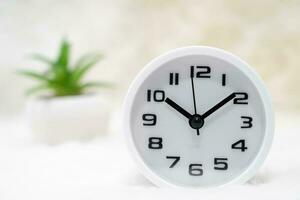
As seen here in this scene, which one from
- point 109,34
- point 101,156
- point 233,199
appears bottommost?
point 233,199

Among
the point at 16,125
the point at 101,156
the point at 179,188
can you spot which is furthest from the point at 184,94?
the point at 16,125

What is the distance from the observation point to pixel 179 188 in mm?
1027

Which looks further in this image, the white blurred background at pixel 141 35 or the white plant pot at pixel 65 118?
the white blurred background at pixel 141 35

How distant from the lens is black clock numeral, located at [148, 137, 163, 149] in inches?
42.1

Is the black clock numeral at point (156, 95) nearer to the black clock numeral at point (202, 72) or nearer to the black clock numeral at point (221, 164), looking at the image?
the black clock numeral at point (202, 72)

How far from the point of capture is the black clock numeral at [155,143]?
1.07 meters

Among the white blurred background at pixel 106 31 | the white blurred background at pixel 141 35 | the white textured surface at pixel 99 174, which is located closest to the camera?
the white textured surface at pixel 99 174

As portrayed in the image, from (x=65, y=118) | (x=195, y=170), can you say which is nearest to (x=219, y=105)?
(x=195, y=170)

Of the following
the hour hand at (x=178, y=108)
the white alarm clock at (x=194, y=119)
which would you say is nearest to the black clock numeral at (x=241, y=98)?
the white alarm clock at (x=194, y=119)

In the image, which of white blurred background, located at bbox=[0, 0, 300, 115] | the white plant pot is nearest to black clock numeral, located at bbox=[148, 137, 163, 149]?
the white plant pot

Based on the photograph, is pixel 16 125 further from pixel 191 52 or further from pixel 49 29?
pixel 191 52

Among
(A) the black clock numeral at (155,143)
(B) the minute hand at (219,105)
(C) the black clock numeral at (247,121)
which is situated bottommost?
(A) the black clock numeral at (155,143)

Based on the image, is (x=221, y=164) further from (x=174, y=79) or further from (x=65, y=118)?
(x=65, y=118)

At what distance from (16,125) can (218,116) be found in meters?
1.41
